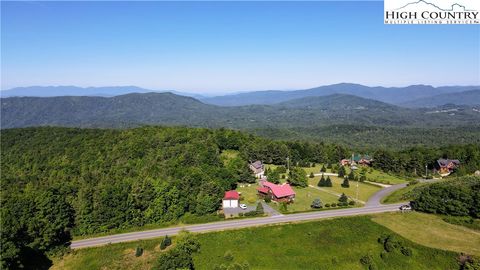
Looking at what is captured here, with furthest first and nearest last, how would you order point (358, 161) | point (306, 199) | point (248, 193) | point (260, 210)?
point (358, 161) < point (248, 193) < point (306, 199) < point (260, 210)

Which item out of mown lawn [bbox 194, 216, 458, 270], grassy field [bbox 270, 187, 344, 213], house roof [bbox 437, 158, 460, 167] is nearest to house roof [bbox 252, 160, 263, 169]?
grassy field [bbox 270, 187, 344, 213]

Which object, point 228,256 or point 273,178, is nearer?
point 228,256

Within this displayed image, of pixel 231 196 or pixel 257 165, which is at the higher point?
pixel 257 165

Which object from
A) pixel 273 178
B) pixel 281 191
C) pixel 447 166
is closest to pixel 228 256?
pixel 281 191

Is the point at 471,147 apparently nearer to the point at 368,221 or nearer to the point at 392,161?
the point at 392,161

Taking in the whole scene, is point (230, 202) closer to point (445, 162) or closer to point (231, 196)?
point (231, 196)

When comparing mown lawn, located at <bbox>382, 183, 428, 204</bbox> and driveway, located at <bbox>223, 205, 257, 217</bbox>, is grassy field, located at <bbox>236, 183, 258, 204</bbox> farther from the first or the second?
mown lawn, located at <bbox>382, 183, 428, 204</bbox>

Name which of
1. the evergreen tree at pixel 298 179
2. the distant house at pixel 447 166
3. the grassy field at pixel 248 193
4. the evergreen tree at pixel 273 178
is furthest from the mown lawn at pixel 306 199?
the distant house at pixel 447 166
